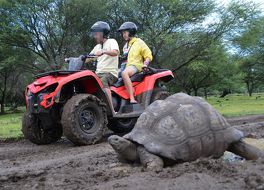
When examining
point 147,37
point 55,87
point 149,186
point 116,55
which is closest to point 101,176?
point 149,186

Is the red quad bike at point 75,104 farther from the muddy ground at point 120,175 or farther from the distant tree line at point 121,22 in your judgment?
the distant tree line at point 121,22

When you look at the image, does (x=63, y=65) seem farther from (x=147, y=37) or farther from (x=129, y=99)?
(x=129, y=99)

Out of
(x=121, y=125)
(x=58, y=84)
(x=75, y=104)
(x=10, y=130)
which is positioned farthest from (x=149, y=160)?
(x=10, y=130)

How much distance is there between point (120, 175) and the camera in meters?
4.32

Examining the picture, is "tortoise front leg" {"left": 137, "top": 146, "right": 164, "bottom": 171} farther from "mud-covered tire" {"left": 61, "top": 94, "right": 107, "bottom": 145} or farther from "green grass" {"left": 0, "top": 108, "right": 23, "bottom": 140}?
"green grass" {"left": 0, "top": 108, "right": 23, "bottom": 140}

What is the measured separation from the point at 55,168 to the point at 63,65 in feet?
72.0

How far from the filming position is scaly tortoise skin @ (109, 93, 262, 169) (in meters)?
4.64

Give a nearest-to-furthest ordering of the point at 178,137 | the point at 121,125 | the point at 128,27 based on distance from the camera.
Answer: the point at 178,137 < the point at 128,27 < the point at 121,125

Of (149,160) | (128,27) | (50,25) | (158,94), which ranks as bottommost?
(149,160)

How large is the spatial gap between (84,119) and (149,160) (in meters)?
3.50

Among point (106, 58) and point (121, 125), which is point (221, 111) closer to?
point (121, 125)

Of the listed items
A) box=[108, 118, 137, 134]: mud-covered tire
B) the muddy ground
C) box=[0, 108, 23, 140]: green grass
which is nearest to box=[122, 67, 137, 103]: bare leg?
box=[108, 118, 137, 134]: mud-covered tire

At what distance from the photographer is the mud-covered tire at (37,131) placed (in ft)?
26.9

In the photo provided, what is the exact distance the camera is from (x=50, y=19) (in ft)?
88.5
